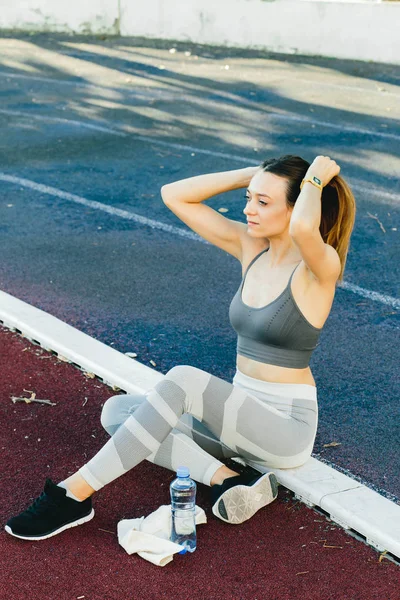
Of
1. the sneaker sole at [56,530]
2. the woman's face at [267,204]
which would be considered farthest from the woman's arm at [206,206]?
the sneaker sole at [56,530]

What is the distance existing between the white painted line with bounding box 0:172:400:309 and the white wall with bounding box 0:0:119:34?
11.7m

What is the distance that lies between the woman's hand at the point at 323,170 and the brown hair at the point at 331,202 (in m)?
0.12

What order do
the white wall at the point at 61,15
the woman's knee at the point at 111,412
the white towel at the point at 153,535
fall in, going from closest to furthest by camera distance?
the white towel at the point at 153,535 → the woman's knee at the point at 111,412 → the white wall at the point at 61,15

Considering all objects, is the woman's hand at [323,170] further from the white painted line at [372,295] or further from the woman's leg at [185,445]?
the white painted line at [372,295]

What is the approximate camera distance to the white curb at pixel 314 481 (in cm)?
370

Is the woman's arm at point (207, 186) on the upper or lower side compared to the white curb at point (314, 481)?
upper

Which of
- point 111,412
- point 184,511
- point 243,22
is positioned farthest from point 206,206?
point 243,22

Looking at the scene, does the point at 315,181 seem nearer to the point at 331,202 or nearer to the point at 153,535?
the point at 331,202

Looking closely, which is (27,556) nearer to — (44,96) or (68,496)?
(68,496)

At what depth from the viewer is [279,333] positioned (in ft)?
13.1

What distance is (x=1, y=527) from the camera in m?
3.74

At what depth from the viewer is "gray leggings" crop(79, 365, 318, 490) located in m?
3.76

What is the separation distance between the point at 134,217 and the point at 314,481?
176 inches

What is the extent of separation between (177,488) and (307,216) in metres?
1.29
